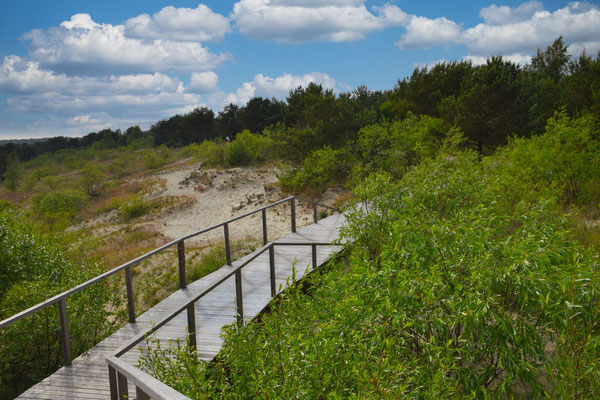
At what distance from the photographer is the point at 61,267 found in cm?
961

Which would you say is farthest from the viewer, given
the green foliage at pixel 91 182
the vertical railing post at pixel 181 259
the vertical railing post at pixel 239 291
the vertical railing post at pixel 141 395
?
the green foliage at pixel 91 182

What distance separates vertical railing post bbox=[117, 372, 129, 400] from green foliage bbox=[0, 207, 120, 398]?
3.65 metres

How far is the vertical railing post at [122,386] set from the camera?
3.01 m

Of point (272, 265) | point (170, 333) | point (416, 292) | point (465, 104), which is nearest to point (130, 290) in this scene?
point (272, 265)

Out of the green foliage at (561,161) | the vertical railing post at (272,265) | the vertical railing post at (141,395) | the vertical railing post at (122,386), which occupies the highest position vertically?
the green foliage at (561,161)

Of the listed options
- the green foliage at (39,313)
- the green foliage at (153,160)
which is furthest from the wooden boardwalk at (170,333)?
the green foliage at (153,160)

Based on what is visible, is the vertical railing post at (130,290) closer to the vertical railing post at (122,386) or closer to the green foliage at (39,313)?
the green foliage at (39,313)

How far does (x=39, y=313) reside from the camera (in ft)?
21.9

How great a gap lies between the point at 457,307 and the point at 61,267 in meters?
8.84

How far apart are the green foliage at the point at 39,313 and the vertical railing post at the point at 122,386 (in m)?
3.65

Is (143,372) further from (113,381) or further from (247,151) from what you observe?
(247,151)

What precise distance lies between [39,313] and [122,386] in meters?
4.55

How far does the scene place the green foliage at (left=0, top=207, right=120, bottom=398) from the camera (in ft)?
20.9

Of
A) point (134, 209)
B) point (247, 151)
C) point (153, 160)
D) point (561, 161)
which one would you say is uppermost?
point (247, 151)
